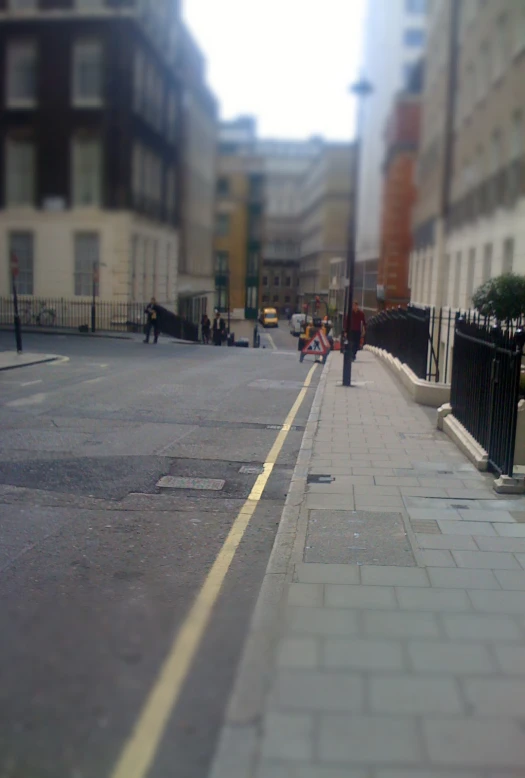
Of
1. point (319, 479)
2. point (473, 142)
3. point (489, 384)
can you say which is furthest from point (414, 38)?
point (489, 384)

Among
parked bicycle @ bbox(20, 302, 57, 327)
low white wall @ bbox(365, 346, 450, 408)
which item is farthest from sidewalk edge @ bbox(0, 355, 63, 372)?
parked bicycle @ bbox(20, 302, 57, 327)

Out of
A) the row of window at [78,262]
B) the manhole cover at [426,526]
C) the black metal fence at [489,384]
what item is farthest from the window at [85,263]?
the black metal fence at [489,384]

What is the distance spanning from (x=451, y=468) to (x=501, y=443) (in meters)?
0.70

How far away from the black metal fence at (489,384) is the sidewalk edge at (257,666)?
182 centimetres

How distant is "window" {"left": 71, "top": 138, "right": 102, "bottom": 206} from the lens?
342 cm

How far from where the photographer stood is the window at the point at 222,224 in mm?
3705

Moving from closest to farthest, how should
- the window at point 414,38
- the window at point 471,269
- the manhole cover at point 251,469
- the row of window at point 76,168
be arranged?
the row of window at point 76,168 → the window at point 414,38 → the window at point 471,269 → the manhole cover at point 251,469

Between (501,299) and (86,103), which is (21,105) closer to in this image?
(86,103)

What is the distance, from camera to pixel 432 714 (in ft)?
9.59

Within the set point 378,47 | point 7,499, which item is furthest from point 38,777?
point 7,499

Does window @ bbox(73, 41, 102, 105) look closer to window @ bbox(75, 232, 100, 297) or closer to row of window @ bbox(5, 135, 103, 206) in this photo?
row of window @ bbox(5, 135, 103, 206)

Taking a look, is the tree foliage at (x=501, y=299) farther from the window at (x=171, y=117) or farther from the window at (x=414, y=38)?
the window at (x=171, y=117)

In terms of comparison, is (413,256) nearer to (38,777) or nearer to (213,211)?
(213,211)

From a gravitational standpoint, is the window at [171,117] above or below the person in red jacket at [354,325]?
above
